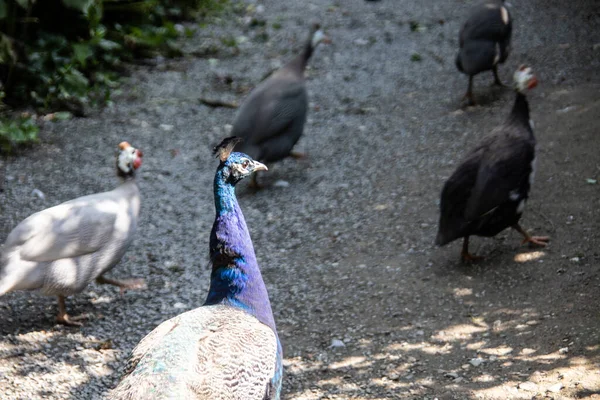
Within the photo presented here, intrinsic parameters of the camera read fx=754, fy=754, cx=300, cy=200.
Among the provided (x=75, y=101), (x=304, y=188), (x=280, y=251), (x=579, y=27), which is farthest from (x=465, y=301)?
(x=579, y=27)

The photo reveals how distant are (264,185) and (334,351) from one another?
2.64 meters

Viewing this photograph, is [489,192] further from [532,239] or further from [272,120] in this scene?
[272,120]

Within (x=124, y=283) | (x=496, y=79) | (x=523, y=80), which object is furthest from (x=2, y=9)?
(x=496, y=79)

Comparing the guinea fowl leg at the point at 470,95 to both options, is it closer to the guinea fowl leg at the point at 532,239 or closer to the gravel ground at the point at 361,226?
the gravel ground at the point at 361,226

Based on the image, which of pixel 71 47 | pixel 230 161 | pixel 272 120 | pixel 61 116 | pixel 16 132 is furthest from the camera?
pixel 71 47

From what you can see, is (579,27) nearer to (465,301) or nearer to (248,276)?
(465,301)

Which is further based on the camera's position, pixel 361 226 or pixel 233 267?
pixel 361 226

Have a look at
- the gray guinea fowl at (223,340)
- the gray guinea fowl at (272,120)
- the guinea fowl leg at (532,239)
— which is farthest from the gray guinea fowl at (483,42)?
the gray guinea fowl at (223,340)

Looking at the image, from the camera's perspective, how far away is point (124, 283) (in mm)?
5020

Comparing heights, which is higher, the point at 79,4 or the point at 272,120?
the point at 79,4

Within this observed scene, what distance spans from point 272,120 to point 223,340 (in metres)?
3.71

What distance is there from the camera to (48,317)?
4.72 meters

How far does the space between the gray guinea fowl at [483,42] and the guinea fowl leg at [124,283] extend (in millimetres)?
4165

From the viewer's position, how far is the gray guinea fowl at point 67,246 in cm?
441
